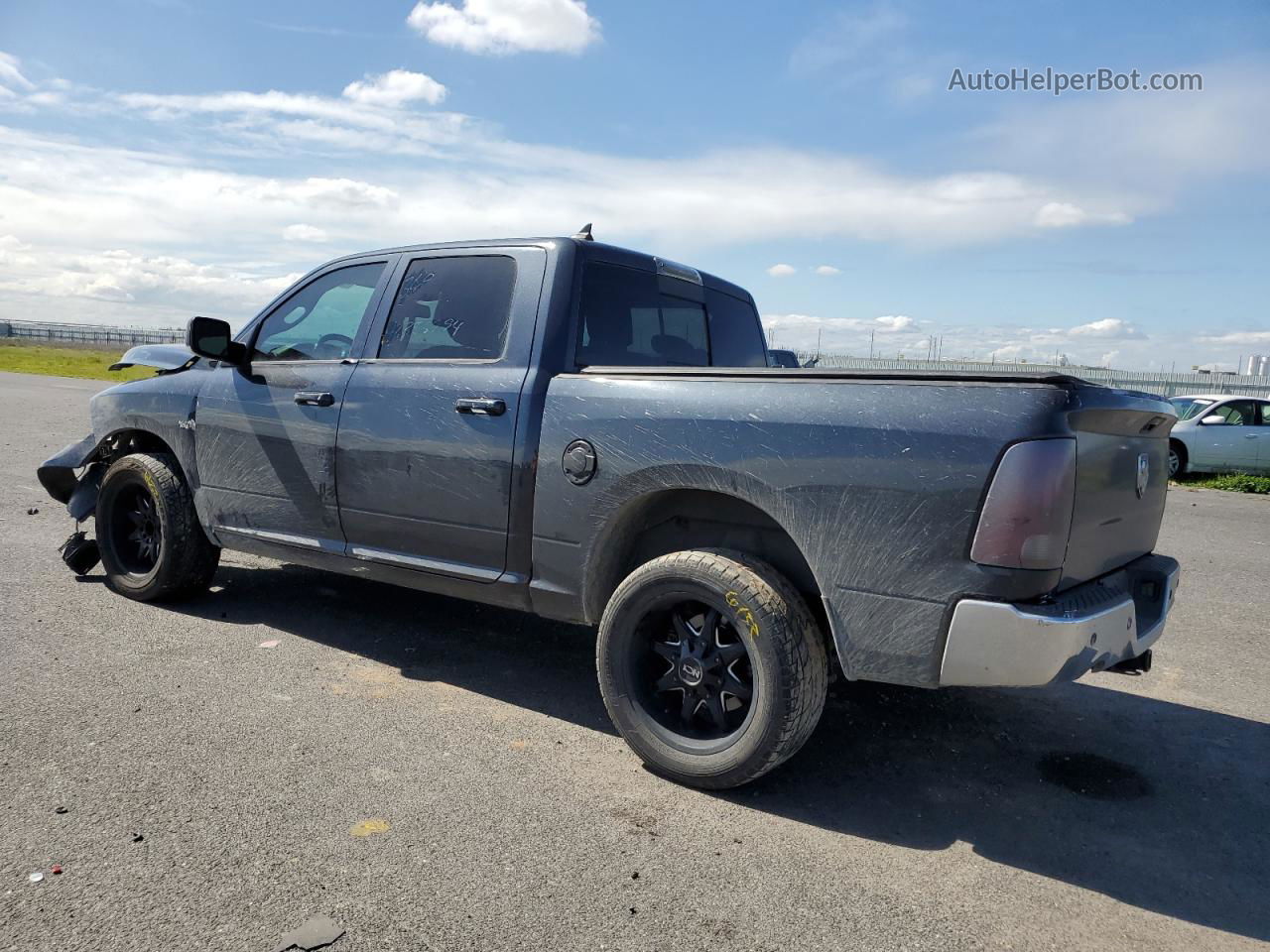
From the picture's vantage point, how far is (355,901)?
2.68 m

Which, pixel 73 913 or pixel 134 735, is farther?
pixel 134 735

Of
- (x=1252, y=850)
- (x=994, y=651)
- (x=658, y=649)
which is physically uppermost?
(x=994, y=651)

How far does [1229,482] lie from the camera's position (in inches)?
591

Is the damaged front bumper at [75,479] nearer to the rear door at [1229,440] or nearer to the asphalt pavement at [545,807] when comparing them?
the asphalt pavement at [545,807]

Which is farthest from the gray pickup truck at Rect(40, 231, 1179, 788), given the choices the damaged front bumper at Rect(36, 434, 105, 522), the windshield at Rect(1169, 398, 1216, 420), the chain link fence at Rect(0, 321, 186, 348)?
the chain link fence at Rect(0, 321, 186, 348)

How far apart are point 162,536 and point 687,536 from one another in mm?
3232

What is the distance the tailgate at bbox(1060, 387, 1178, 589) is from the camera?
2.99 m

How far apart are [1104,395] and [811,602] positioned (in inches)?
47.8

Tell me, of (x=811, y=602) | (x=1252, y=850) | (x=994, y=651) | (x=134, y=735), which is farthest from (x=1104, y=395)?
(x=134, y=735)

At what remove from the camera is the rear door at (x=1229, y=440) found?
15602 mm

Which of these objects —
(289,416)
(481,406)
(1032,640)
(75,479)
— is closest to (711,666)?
(1032,640)

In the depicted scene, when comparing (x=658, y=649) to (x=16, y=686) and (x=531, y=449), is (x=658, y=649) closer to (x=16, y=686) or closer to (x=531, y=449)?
(x=531, y=449)

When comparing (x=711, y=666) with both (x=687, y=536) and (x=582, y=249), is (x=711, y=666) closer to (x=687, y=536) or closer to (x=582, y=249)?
(x=687, y=536)

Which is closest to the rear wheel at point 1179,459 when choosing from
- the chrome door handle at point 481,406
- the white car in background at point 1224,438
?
the white car in background at point 1224,438
